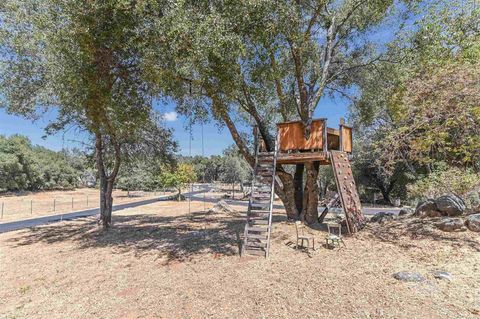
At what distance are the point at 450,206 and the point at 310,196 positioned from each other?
4.28 meters

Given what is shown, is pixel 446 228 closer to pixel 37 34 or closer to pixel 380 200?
pixel 37 34

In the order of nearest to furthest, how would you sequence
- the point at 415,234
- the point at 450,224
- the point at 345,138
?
1. the point at 450,224
2. the point at 415,234
3. the point at 345,138

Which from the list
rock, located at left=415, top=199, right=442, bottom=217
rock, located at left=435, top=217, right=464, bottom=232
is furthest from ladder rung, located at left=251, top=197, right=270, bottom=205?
rock, located at left=415, top=199, right=442, bottom=217

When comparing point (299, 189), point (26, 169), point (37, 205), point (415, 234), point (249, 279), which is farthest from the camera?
point (26, 169)

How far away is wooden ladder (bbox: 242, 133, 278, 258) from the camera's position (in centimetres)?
795

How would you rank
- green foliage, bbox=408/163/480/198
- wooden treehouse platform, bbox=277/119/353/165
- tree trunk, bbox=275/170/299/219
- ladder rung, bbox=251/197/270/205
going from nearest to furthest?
ladder rung, bbox=251/197/270/205 → wooden treehouse platform, bbox=277/119/353/165 → green foliage, bbox=408/163/480/198 → tree trunk, bbox=275/170/299/219

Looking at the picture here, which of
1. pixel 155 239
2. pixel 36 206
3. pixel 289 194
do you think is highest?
pixel 289 194

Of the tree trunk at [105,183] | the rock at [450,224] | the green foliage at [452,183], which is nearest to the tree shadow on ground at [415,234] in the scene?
the rock at [450,224]

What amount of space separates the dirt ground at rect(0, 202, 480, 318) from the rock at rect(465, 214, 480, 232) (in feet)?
0.92

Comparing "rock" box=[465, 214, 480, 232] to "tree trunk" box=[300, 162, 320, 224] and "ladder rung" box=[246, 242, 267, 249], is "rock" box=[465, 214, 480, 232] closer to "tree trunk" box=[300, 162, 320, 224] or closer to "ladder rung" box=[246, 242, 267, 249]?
"tree trunk" box=[300, 162, 320, 224]

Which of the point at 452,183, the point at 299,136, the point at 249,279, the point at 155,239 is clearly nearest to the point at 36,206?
the point at 155,239

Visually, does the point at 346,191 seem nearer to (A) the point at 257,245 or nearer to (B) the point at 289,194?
(B) the point at 289,194

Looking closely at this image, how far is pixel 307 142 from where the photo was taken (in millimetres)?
9516

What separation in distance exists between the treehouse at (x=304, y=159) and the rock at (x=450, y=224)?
2151 mm
